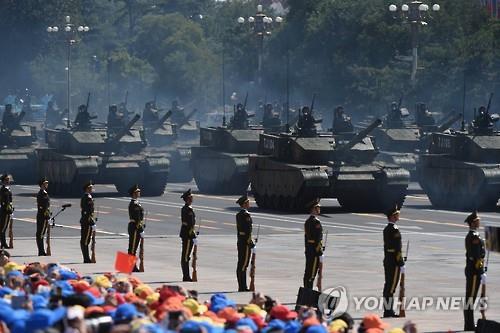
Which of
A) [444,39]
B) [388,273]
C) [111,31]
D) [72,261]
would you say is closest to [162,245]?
[72,261]

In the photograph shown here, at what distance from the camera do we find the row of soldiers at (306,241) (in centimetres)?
2514

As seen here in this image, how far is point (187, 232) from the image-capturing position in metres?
31.8

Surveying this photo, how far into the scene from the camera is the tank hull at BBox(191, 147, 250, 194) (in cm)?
5866

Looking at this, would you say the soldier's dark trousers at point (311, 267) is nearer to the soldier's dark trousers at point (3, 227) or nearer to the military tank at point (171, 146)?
the soldier's dark trousers at point (3, 227)

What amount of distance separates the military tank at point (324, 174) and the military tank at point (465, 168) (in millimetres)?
2074

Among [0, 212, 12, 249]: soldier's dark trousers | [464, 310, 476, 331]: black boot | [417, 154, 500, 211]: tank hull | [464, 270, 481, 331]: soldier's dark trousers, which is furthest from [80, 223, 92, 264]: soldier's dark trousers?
[417, 154, 500, 211]: tank hull

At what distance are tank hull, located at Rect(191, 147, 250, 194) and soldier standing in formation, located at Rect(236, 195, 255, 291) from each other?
28.3 metres

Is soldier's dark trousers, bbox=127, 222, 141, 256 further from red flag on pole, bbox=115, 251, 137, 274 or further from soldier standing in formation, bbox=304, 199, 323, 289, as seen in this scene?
red flag on pole, bbox=115, 251, 137, 274

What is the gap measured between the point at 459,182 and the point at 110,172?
41.3 feet

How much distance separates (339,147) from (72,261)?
18027 millimetres

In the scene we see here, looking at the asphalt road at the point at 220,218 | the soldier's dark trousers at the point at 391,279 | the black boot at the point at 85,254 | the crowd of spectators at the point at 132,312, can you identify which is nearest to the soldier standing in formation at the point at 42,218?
the black boot at the point at 85,254

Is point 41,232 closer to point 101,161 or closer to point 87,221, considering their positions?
point 87,221

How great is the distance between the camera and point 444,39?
89.1 m

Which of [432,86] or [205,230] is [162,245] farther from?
[432,86]
